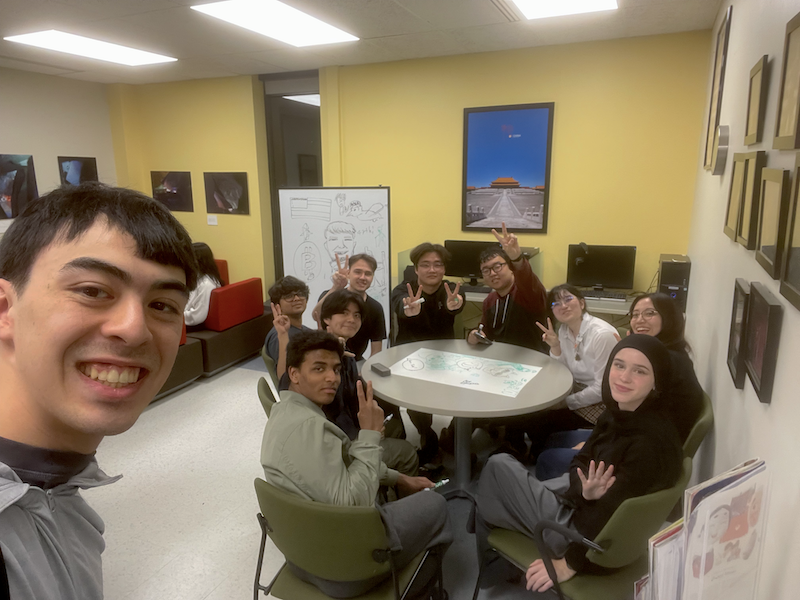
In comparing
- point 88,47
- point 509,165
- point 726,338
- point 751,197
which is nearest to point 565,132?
point 509,165

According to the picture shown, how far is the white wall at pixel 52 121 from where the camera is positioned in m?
5.37

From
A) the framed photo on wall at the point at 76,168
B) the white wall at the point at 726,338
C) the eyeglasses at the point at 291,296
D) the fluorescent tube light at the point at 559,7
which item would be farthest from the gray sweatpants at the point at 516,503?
Result: the framed photo on wall at the point at 76,168

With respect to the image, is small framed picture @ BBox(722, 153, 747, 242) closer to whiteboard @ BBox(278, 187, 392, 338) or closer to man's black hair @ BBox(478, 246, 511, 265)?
man's black hair @ BBox(478, 246, 511, 265)

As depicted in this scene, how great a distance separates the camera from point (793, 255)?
3.63ft

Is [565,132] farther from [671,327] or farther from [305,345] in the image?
[305,345]

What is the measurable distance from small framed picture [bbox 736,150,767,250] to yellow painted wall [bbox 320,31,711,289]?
2707 mm

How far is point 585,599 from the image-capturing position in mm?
1516

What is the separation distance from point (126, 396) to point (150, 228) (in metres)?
0.27

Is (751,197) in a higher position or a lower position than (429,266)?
higher

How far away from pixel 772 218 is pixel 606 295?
2967mm

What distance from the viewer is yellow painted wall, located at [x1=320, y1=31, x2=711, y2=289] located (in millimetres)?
4113

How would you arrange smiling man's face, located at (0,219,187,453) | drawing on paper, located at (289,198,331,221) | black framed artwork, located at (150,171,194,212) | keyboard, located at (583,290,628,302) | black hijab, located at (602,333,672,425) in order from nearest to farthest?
smiling man's face, located at (0,219,187,453)
black hijab, located at (602,333,672,425)
keyboard, located at (583,290,628,302)
drawing on paper, located at (289,198,331,221)
black framed artwork, located at (150,171,194,212)

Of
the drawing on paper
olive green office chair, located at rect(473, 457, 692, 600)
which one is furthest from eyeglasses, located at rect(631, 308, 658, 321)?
the drawing on paper

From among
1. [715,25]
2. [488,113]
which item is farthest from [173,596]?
[715,25]
